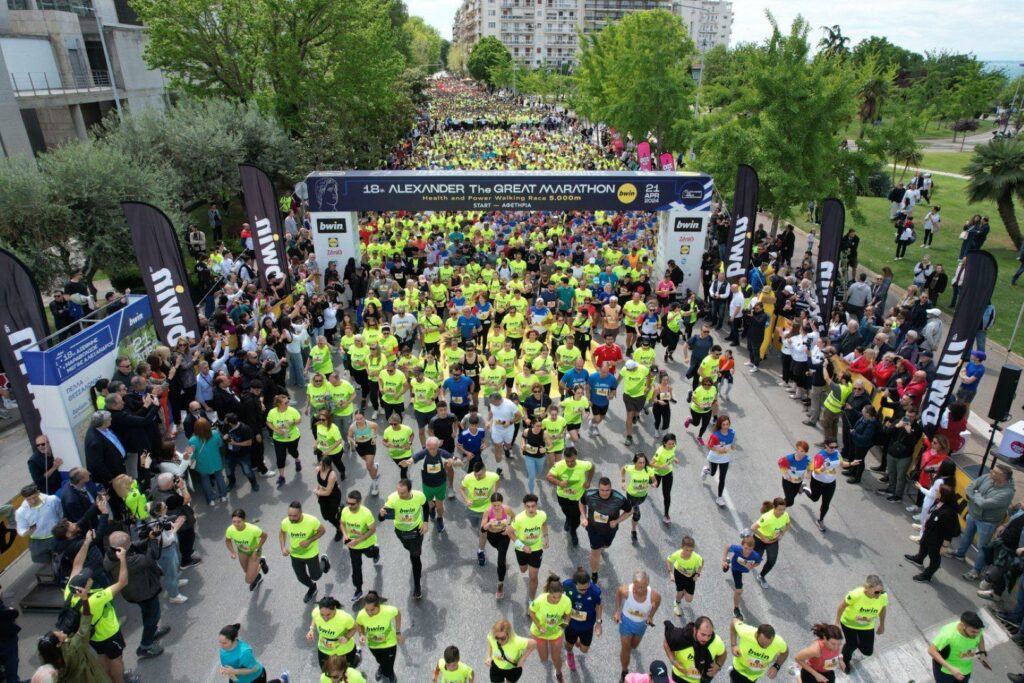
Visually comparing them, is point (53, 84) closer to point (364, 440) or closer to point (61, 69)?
point (61, 69)

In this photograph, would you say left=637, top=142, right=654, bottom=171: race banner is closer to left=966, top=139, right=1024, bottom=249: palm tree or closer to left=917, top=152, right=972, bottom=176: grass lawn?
left=966, top=139, right=1024, bottom=249: palm tree

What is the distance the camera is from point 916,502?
9.97 metres

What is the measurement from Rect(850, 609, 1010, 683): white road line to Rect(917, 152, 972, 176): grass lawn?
126 feet

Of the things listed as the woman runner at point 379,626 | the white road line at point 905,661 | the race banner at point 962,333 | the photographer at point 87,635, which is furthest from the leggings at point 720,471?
the photographer at point 87,635

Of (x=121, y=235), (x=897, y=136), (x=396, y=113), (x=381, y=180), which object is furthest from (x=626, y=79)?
(x=121, y=235)

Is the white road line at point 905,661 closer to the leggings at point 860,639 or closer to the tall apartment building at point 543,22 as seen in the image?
the leggings at point 860,639

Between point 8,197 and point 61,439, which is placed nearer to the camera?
point 61,439

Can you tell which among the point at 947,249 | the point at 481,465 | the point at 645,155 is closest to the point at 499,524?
the point at 481,465

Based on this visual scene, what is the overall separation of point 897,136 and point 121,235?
22482mm

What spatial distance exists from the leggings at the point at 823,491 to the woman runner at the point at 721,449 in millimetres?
1199

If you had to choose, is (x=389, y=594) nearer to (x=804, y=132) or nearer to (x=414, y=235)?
(x=414, y=235)

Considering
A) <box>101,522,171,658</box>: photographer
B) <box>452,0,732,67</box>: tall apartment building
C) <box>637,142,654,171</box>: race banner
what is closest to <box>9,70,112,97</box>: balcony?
<box>637,142,654,171</box>: race banner

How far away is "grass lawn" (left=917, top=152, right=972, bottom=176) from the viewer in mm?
42438

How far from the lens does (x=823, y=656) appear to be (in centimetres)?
599
